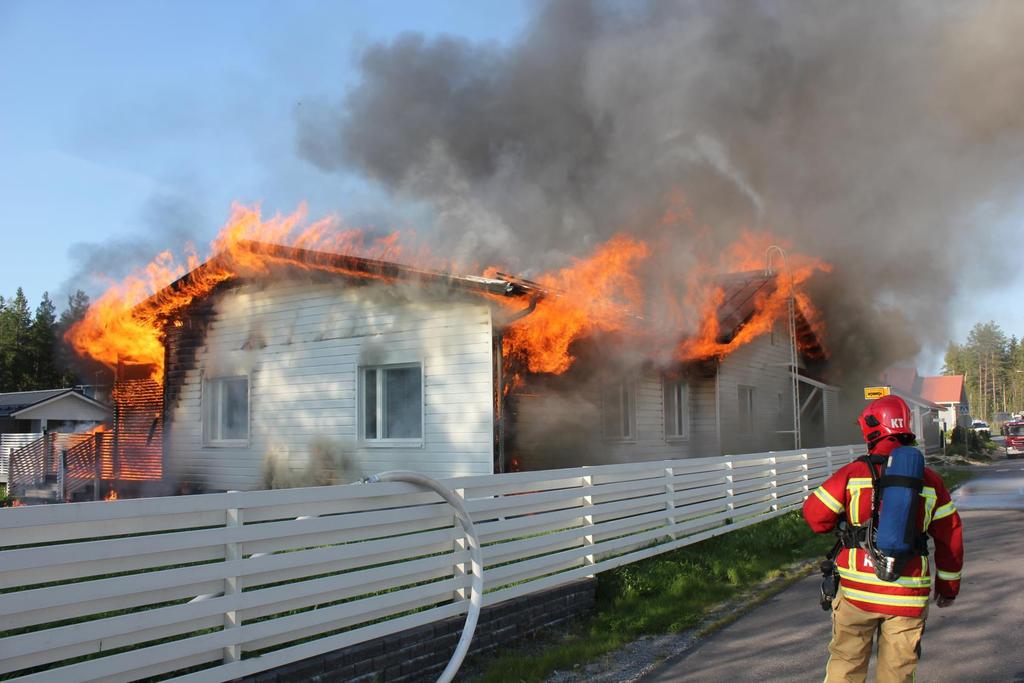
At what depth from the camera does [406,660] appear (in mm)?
4398

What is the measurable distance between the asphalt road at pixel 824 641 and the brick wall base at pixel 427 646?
955 millimetres

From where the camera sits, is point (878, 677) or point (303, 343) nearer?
point (878, 677)

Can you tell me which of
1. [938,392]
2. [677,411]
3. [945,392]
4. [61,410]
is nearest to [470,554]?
[677,411]

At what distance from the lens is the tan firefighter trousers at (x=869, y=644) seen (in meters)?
3.36

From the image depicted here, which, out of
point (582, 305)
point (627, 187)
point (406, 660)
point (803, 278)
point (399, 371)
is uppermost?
point (627, 187)

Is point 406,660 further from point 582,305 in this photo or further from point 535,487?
point 582,305

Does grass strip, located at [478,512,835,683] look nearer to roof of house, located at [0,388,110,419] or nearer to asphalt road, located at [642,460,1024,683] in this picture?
asphalt road, located at [642,460,1024,683]

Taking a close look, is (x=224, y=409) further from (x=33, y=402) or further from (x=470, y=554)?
(x=470, y=554)

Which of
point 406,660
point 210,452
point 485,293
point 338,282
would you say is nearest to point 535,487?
point 406,660

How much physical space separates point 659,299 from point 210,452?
8058mm

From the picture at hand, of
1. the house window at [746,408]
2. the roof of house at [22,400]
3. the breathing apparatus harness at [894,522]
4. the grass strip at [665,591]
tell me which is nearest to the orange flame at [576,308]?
the grass strip at [665,591]

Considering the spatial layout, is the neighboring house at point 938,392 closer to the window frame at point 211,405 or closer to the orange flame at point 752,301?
the orange flame at point 752,301

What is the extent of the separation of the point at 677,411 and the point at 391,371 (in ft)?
21.3

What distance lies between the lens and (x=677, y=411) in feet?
51.8
